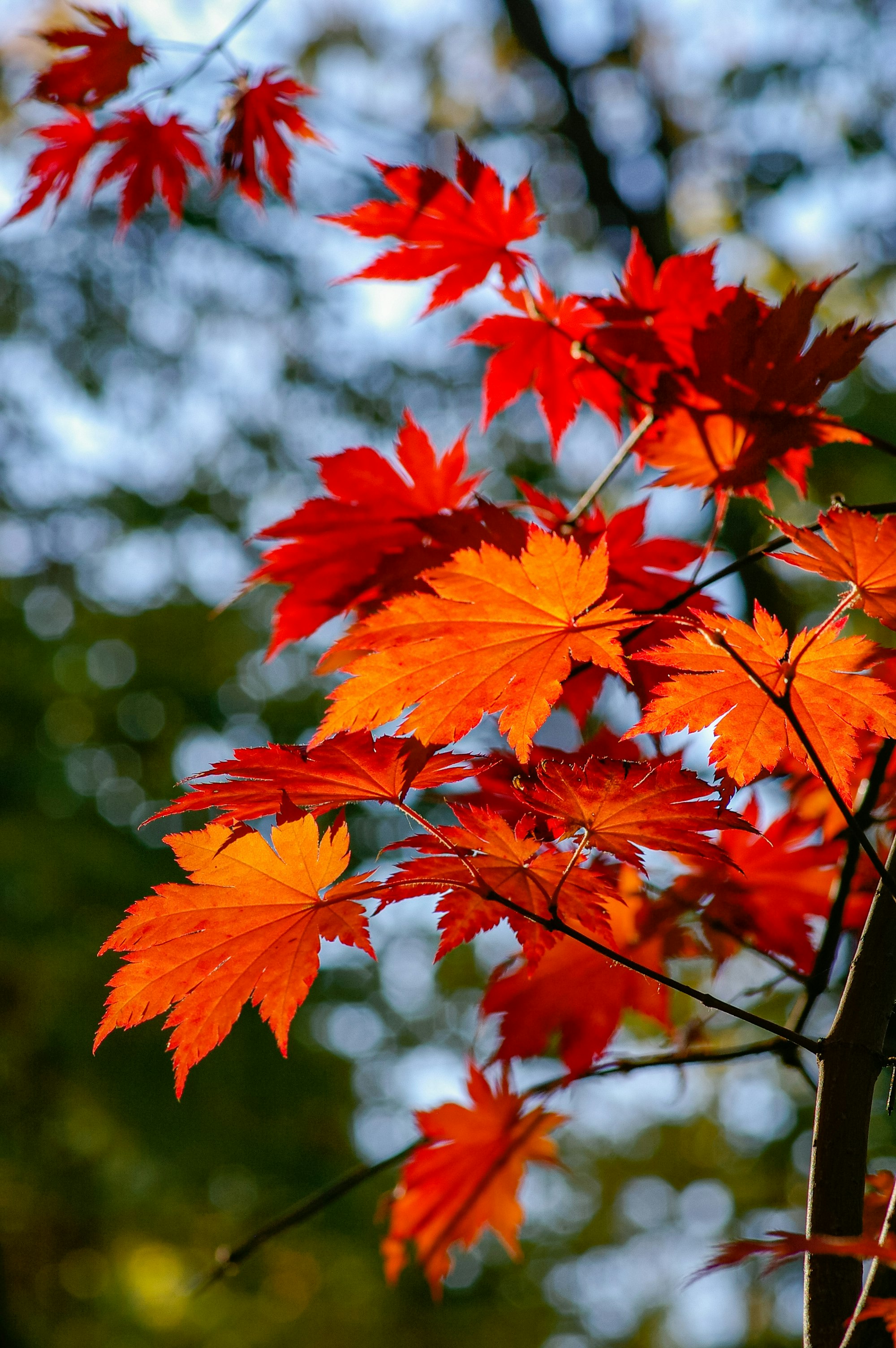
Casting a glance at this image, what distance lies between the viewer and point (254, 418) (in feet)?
14.0

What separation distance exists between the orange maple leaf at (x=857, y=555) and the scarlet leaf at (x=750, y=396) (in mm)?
167

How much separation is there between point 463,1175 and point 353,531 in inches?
24.8

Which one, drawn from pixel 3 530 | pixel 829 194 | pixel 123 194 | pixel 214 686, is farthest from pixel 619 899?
pixel 3 530

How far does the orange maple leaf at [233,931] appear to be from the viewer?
517mm

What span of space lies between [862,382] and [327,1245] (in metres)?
3.85

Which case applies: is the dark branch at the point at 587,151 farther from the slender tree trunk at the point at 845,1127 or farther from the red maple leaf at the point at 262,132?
the slender tree trunk at the point at 845,1127

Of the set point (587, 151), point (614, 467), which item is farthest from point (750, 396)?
point (587, 151)

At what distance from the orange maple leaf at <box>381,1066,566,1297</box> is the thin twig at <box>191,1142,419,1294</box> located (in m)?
0.09

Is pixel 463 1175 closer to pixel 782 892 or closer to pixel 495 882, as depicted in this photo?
pixel 782 892

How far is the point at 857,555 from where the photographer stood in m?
0.48

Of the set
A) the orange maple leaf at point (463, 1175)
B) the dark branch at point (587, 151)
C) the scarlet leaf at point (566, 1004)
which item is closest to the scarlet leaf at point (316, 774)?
the scarlet leaf at point (566, 1004)

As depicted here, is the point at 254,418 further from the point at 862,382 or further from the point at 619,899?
the point at 619,899

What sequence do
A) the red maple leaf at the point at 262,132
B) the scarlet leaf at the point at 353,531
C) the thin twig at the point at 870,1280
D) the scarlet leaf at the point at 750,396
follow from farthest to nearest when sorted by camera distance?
the red maple leaf at the point at 262,132 → the scarlet leaf at the point at 353,531 → the scarlet leaf at the point at 750,396 → the thin twig at the point at 870,1280

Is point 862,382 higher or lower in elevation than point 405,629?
lower
